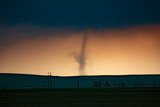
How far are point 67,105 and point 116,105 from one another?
6.14 m

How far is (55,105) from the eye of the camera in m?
57.4

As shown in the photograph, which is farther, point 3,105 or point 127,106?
point 3,105

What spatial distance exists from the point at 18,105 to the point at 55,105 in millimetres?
4851

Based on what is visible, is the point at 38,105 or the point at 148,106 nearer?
the point at 148,106

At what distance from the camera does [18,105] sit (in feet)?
192

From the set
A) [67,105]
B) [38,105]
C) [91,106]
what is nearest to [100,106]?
[91,106]

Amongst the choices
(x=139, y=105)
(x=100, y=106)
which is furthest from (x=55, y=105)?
(x=139, y=105)

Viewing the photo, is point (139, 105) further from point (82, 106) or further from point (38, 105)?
point (38, 105)

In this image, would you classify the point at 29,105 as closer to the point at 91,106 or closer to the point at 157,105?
the point at 91,106

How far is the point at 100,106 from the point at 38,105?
8228 mm

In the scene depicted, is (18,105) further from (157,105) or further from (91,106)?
(157,105)

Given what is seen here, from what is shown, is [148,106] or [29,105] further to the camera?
[29,105]

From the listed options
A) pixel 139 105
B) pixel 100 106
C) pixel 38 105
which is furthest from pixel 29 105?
pixel 139 105

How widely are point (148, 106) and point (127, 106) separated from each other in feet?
8.14
